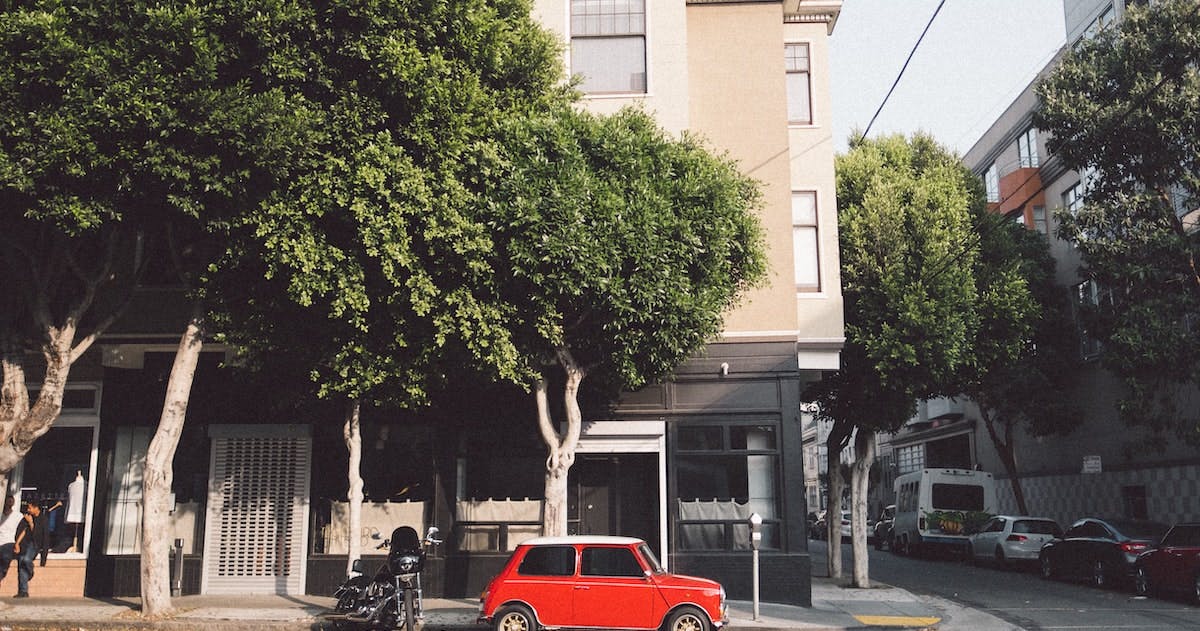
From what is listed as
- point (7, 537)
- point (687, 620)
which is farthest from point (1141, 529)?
point (7, 537)

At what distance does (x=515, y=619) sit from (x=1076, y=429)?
962 inches

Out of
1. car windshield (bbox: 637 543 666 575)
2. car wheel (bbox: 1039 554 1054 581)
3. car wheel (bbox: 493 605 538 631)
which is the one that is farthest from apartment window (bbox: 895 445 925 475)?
car wheel (bbox: 493 605 538 631)

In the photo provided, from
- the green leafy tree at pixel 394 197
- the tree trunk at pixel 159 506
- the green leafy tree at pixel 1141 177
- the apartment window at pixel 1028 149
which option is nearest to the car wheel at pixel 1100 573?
the green leafy tree at pixel 1141 177

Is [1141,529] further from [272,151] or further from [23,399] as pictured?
[23,399]

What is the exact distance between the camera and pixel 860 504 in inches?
803

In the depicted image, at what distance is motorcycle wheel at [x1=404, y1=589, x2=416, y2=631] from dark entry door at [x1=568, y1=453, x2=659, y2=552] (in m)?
5.28

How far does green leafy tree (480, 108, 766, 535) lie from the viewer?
12781mm

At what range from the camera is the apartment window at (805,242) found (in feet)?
59.4

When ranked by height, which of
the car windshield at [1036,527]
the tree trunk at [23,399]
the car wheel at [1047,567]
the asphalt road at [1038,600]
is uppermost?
the tree trunk at [23,399]

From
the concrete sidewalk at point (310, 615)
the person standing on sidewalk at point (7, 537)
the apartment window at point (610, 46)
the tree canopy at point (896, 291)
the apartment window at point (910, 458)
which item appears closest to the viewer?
the concrete sidewalk at point (310, 615)

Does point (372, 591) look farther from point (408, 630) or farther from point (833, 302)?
point (833, 302)

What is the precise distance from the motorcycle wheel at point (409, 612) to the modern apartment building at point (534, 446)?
4.48 meters

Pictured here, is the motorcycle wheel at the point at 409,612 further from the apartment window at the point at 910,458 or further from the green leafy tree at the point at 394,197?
the apartment window at the point at 910,458

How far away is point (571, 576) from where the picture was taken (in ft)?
40.2
